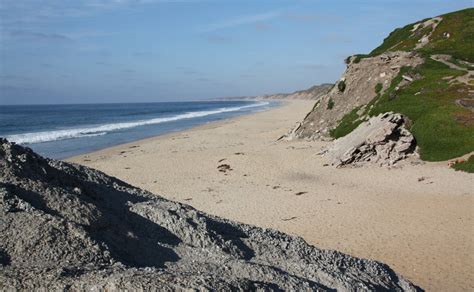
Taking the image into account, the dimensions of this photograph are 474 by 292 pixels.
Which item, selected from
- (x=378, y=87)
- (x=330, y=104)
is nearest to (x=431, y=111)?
(x=378, y=87)

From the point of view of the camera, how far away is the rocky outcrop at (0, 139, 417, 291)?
537 centimetres

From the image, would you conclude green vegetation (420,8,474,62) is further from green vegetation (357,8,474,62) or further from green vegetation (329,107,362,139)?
green vegetation (329,107,362,139)

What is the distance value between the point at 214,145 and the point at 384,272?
3303cm

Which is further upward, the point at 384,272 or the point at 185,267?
the point at 185,267

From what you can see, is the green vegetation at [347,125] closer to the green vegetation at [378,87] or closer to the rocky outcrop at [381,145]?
the green vegetation at [378,87]

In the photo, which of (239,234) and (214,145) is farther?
(214,145)

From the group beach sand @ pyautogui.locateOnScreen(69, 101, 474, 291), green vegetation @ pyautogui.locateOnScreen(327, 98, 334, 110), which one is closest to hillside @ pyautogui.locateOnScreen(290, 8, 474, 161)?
green vegetation @ pyautogui.locateOnScreen(327, 98, 334, 110)

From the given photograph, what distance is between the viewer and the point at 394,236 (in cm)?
1531

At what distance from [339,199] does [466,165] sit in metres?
7.68

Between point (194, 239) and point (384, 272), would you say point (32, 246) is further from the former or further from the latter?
point (384, 272)

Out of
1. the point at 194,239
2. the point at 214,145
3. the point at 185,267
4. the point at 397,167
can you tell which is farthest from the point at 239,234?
the point at 214,145

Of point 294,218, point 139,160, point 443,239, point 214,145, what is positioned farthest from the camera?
point 214,145

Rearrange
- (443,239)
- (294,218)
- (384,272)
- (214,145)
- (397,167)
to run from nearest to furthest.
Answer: (384,272) → (443,239) → (294,218) → (397,167) → (214,145)

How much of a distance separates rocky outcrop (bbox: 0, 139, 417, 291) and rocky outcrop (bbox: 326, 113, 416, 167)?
1814cm
